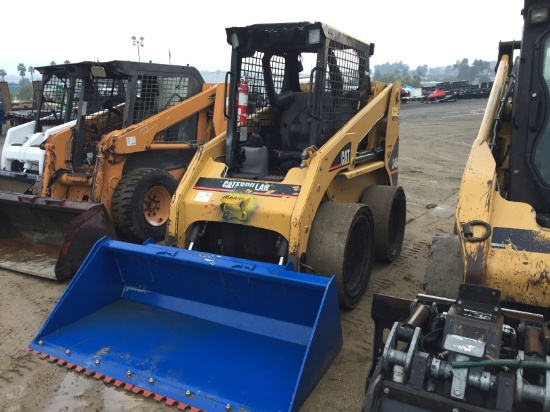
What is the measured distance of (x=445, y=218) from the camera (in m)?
7.09

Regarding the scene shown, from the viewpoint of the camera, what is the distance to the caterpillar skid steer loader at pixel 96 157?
5.04 meters

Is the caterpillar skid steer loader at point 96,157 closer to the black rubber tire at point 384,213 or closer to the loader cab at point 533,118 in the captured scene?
the black rubber tire at point 384,213

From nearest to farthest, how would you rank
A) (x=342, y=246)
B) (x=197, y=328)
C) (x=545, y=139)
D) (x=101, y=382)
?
(x=545, y=139) → (x=101, y=382) → (x=197, y=328) → (x=342, y=246)

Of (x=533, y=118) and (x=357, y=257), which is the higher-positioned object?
(x=533, y=118)

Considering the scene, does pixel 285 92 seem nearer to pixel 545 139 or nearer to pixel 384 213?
pixel 384 213

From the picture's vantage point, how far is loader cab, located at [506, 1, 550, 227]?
2.85 meters

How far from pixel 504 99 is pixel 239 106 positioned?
2240 millimetres

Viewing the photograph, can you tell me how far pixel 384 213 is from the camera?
4.97 m

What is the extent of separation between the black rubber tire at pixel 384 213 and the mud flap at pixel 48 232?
263cm

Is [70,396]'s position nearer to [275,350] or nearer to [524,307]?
[275,350]

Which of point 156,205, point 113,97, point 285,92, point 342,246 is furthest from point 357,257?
point 113,97

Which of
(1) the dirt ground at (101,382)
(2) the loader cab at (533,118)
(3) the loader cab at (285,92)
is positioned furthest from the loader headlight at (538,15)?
(1) the dirt ground at (101,382)

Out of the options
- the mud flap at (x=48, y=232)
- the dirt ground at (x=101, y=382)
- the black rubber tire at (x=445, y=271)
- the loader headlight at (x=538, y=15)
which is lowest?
the dirt ground at (x=101, y=382)

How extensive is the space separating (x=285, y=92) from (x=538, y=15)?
2.54 m
